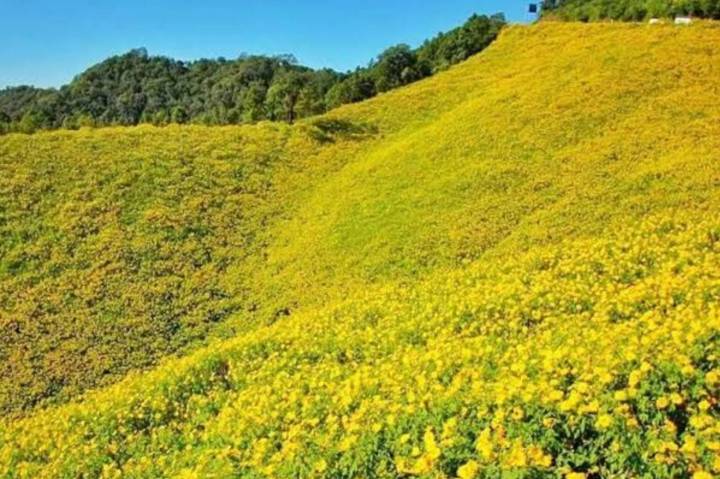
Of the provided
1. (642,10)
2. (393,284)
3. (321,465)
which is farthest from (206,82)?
(321,465)

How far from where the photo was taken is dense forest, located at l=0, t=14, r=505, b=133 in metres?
66.2

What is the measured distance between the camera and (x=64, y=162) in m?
37.3

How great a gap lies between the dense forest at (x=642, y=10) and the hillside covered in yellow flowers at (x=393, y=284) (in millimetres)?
12253

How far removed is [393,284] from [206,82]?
5158 inches

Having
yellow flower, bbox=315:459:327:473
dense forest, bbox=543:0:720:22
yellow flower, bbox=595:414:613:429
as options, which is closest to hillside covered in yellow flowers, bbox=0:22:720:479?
yellow flower, bbox=595:414:613:429

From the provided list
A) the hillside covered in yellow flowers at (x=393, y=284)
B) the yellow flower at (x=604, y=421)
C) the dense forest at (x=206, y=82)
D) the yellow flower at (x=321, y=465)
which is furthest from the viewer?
the dense forest at (x=206, y=82)

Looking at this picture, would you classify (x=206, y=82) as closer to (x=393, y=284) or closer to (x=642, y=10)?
(x=642, y=10)

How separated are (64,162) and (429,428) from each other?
1314 inches

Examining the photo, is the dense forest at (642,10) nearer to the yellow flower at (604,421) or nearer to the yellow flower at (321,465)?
the yellow flower at (604,421)

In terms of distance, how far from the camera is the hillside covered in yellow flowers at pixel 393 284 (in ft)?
27.6

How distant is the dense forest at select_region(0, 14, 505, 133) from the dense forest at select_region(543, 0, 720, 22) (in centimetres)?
848

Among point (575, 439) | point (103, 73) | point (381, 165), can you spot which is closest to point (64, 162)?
point (381, 165)

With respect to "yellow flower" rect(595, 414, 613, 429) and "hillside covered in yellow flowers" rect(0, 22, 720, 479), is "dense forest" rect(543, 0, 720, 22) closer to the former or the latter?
"hillside covered in yellow flowers" rect(0, 22, 720, 479)

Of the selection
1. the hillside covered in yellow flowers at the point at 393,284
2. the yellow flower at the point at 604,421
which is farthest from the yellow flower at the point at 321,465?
the yellow flower at the point at 604,421
